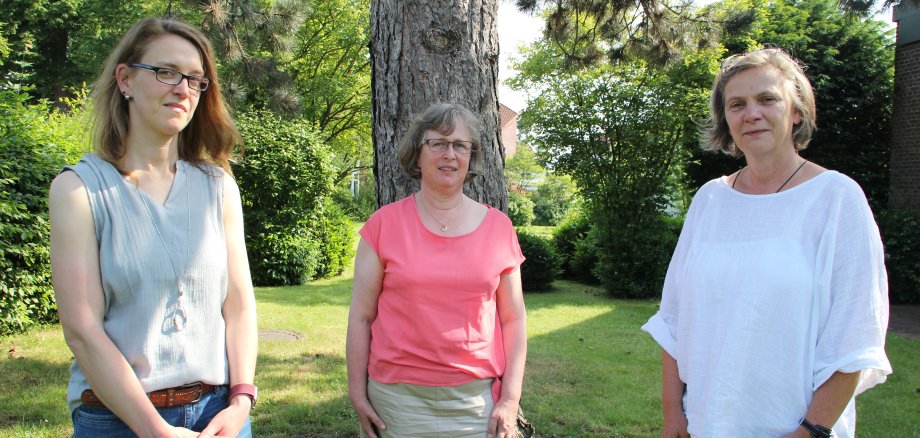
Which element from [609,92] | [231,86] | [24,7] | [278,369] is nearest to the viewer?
[278,369]

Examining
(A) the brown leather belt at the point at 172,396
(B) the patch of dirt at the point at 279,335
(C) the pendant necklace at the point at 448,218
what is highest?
(C) the pendant necklace at the point at 448,218

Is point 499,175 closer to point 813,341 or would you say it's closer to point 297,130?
point 813,341

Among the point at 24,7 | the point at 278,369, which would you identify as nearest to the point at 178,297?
the point at 278,369

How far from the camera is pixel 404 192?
10.3 ft

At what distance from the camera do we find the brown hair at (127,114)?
1849mm

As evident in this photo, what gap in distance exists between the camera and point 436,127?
7.65ft

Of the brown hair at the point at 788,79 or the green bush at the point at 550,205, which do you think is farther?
the green bush at the point at 550,205

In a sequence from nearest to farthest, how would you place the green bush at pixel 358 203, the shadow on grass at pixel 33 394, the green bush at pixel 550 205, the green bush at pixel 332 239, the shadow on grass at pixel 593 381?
the shadow on grass at pixel 33 394 < the shadow on grass at pixel 593 381 < the green bush at pixel 332 239 < the green bush at pixel 358 203 < the green bush at pixel 550 205

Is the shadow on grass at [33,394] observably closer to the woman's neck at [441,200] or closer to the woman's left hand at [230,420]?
the woman's left hand at [230,420]

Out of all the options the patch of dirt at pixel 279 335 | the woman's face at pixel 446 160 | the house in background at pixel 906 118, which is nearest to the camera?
the woman's face at pixel 446 160

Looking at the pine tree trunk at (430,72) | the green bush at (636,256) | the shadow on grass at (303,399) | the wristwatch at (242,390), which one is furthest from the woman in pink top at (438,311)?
the green bush at (636,256)

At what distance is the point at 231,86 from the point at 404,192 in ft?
16.8

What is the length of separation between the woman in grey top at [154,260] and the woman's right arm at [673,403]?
1.42 m

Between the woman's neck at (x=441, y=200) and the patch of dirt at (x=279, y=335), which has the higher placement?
the woman's neck at (x=441, y=200)
